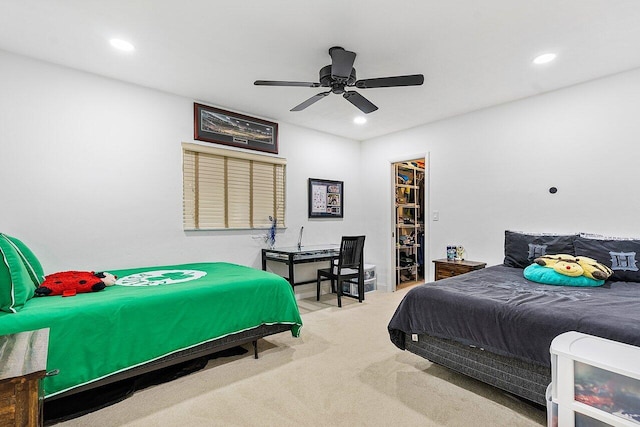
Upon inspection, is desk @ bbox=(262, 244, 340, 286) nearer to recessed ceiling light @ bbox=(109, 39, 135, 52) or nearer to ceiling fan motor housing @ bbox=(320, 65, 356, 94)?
ceiling fan motor housing @ bbox=(320, 65, 356, 94)

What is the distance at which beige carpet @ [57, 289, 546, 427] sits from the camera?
194 cm

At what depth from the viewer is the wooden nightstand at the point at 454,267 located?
3877 millimetres

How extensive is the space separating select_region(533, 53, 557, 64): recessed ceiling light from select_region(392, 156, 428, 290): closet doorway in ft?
8.41

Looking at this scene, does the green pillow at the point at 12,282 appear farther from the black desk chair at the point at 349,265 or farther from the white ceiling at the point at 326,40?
the black desk chair at the point at 349,265

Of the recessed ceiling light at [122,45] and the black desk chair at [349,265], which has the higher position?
the recessed ceiling light at [122,45]

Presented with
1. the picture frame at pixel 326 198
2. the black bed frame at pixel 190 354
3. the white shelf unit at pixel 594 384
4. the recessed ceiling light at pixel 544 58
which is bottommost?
the black bed frame at pixel 190 354

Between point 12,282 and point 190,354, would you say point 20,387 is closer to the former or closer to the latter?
point 12,282

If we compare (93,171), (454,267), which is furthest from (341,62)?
(454,267)

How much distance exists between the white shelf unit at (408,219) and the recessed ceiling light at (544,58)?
2.72 metres

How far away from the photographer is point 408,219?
5.97 metres

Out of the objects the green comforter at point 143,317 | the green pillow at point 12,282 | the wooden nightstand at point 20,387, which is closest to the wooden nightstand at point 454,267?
the green comforter at point 143,317

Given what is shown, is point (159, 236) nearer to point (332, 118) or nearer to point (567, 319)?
point (332, 118)

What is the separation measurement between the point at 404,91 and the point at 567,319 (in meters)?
2.68

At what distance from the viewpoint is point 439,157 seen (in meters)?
4.67
